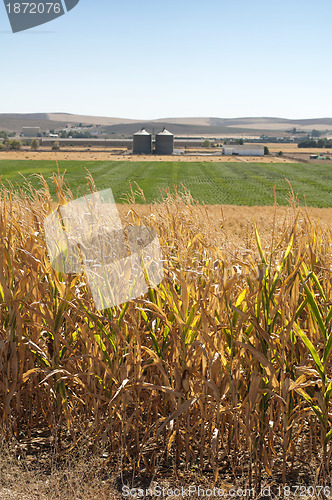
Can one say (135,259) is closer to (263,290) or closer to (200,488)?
(263,290)

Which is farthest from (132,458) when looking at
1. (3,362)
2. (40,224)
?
(40,224)

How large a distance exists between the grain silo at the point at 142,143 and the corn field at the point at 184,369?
12225 centimetres

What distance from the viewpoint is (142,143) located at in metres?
125

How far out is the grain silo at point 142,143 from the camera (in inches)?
4899

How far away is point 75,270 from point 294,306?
2124 millimetres

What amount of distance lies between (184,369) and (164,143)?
12425 cm

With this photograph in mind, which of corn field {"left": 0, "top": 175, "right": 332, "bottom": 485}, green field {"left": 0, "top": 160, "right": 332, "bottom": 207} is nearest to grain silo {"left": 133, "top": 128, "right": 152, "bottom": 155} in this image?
green field {"left": 0, "top": 160, "right": 332, "bottom": 207}
